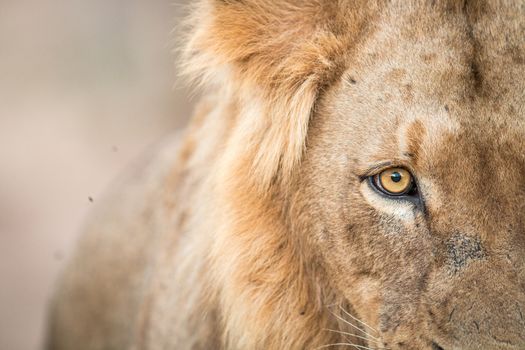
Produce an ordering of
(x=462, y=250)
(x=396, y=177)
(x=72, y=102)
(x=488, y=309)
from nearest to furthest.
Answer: (x=488, y=309), (x=462, y=250), (x=396, y=177), (x=72, y=102)

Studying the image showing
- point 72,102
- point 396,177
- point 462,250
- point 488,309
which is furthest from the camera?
point 72,102

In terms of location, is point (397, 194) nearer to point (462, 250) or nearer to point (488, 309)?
point (462, 250)

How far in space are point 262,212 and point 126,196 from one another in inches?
89.2

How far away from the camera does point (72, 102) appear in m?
10.8

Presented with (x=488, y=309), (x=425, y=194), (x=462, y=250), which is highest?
(x=425, y=194)

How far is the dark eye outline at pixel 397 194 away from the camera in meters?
2.54

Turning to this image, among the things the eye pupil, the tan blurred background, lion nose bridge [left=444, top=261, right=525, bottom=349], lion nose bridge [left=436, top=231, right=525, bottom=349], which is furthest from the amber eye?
the tan blurred background

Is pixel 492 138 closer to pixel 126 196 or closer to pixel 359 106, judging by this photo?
pixel 359 106

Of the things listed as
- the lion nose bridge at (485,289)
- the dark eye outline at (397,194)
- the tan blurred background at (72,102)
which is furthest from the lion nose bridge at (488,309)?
the tan blurred background at (72,102)

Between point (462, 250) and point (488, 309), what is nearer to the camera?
point (488, 309)

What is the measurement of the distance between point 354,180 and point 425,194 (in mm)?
260

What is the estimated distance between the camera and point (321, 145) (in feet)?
9.09

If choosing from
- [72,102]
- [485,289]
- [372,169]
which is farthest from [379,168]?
[72,102]

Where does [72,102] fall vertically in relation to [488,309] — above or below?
above
